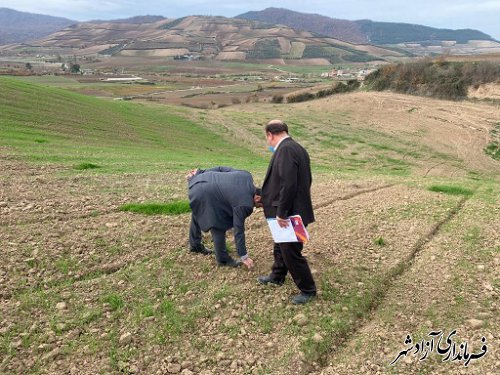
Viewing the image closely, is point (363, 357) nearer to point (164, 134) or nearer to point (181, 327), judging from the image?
point (181, 327)

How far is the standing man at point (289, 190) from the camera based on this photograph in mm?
5727

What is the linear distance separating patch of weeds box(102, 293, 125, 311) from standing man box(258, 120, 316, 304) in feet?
7.97

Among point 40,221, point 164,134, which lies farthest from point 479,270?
point 164,134

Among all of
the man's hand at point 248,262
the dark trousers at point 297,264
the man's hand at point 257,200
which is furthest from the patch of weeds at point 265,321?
the man's hand at point 257,200

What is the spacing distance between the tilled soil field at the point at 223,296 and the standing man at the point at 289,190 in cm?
53

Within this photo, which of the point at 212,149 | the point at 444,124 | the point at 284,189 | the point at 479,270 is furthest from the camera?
the point at 444,124

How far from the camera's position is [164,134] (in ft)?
104

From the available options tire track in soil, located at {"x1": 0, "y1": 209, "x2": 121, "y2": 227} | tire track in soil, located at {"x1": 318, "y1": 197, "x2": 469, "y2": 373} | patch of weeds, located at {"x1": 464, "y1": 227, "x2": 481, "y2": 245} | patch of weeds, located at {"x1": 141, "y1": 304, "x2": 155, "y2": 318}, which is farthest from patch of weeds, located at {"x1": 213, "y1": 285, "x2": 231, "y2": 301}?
patch of weeds, located at {"x1": 464, "y1": 227, "x2": 481, "y2": 245}

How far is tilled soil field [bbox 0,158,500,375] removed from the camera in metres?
5.33

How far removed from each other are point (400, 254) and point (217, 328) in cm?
413

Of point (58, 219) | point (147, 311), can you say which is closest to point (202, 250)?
point (147, 311)

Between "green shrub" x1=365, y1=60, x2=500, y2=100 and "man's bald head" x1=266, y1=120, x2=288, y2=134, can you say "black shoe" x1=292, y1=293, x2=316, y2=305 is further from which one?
"green shrub" x1=365, y1=60, x2=500, y2=100

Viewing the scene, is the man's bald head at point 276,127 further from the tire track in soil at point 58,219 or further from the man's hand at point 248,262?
the tire track in soil at point 58,219

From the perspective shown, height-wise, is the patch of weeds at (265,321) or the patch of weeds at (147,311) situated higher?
the patch of weeds at (147,311)
